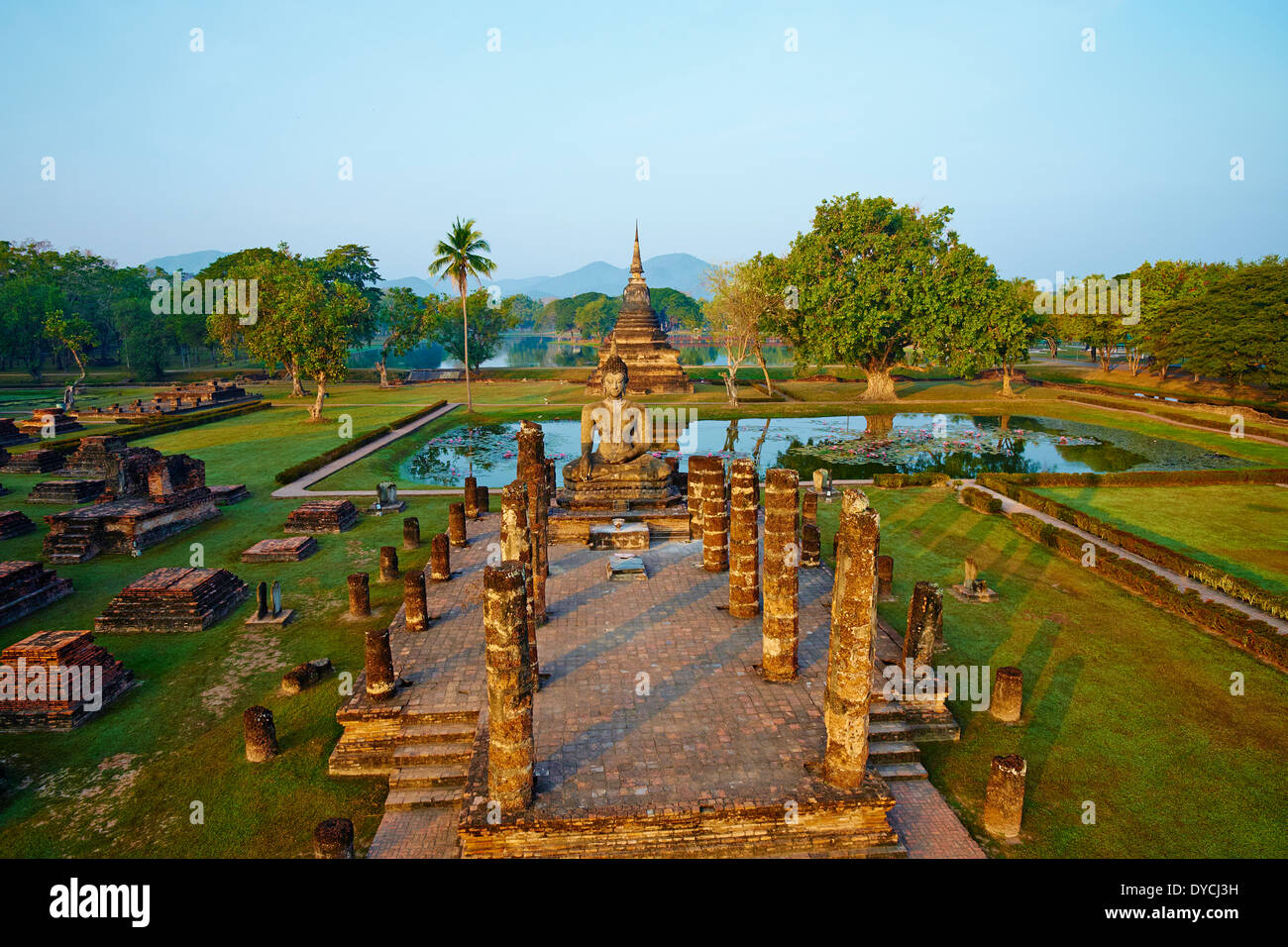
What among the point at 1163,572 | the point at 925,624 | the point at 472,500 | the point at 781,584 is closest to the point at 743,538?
the point at 781,584

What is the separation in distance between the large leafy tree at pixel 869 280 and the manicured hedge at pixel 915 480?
68.3 feet

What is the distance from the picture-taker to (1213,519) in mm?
22625

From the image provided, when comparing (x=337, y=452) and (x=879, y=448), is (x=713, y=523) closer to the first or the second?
(x=879, y=448)

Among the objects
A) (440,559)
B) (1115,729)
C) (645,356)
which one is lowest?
(1115,729)

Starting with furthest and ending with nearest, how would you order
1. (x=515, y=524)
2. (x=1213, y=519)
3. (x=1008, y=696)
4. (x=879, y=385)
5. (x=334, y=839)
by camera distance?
(x=879, y=385) < (x=1213, y=519) < (x=515, y=524) < (x=1008, y=696) < (x=334, y=839)

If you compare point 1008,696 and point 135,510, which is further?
point 135,510

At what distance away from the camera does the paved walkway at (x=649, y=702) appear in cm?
929

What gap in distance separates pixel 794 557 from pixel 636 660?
3.40 m

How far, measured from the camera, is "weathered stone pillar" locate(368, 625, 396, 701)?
11.5 metres

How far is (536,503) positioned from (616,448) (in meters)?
6.62

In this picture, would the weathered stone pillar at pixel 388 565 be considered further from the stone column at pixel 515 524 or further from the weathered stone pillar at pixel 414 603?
the stone column at pixel 515 524

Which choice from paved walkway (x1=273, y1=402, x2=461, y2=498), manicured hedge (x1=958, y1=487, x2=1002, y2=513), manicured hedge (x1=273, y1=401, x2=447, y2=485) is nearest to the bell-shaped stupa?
manicured hedge (x1=273, y1=401, x2=447, y2=485)

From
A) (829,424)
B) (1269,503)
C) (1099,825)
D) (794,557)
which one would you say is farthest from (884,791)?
(829,424)

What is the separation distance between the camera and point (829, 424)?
43.4m
